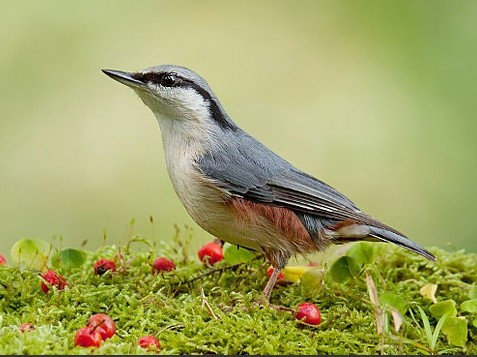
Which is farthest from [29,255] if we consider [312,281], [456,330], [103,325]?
[456,330]

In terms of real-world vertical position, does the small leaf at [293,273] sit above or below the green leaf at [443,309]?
below

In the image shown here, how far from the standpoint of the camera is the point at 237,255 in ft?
14.3

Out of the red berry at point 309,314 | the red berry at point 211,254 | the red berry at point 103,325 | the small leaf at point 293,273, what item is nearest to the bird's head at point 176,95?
the red berry at point 211,254

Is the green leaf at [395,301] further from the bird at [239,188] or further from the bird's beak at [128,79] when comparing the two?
the bird's beak at [128,79]

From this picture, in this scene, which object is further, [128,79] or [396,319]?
[128,79]

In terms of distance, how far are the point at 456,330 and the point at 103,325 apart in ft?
4.94

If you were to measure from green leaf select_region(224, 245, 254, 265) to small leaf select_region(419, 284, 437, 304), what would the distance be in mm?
957

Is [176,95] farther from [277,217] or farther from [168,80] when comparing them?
[277,217]

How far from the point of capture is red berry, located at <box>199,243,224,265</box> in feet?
14.3

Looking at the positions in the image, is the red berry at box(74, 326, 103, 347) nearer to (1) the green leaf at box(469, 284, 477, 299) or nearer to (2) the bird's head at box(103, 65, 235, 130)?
(2) the bird's head at box(103, 65, 235, 130)

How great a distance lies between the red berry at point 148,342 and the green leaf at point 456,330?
4.14 feet

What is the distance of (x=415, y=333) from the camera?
3.41 metres

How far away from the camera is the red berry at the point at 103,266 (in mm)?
4047

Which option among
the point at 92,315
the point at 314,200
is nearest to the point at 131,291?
the point at 92,315
